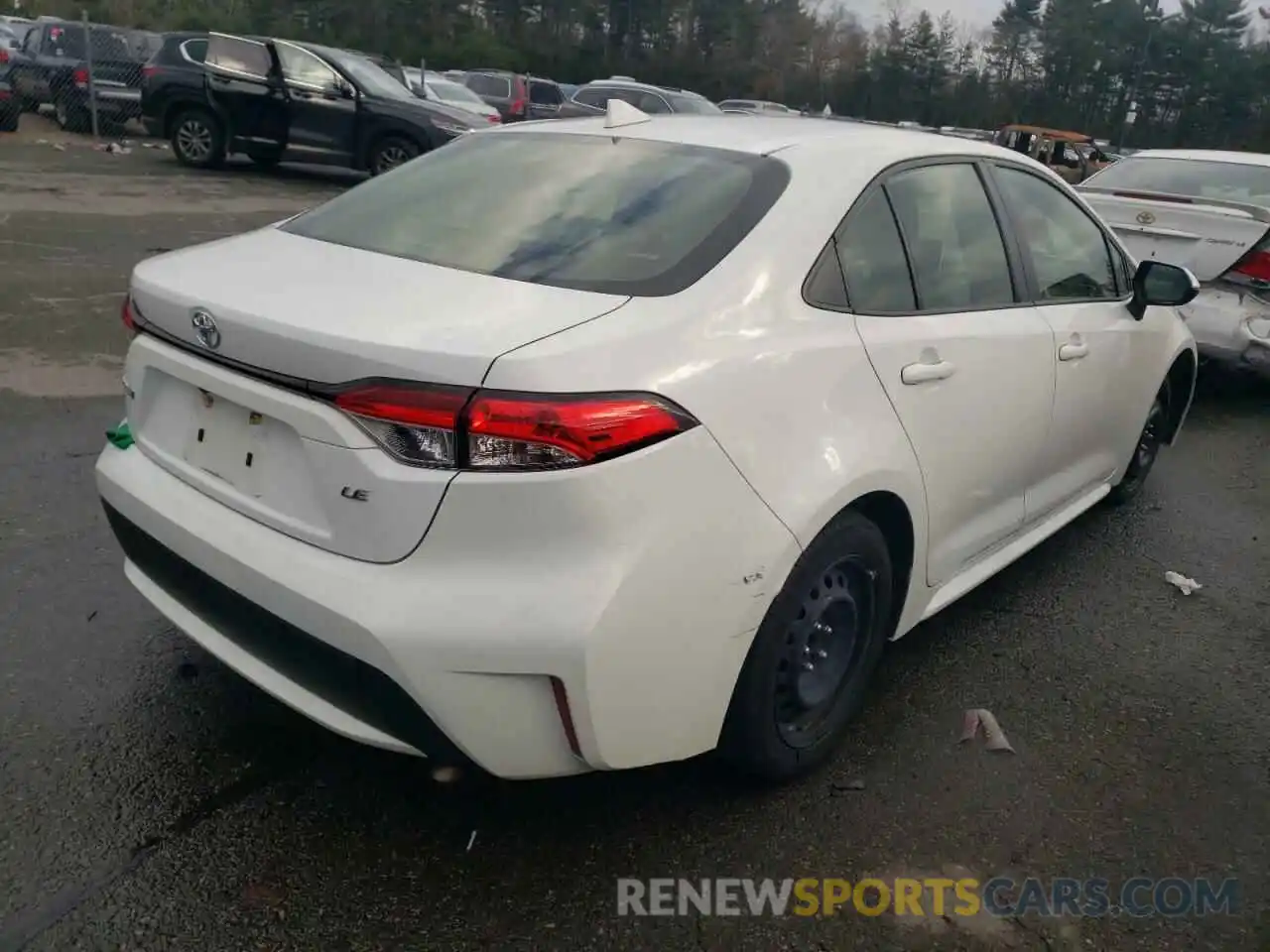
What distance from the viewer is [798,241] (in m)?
2.50

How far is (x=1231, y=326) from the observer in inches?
250

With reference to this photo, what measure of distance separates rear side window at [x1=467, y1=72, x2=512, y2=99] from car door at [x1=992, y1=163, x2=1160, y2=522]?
64.2 ft

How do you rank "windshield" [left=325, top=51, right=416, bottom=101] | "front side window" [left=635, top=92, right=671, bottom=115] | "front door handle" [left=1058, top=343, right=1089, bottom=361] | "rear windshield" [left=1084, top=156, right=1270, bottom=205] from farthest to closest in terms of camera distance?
"front side window" [left=635, top=92, right=671, bottom=115], "windshield" [left=325, top=51, right=416, bottom=101], "rear windshield" [left=1084, top=156, right=1270, bottom=205], "front door handle" [left=1058, top=343, right=1089, bottom=361]

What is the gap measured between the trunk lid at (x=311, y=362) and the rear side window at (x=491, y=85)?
20705 mm

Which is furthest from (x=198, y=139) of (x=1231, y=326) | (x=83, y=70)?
(x=1231, y=326)

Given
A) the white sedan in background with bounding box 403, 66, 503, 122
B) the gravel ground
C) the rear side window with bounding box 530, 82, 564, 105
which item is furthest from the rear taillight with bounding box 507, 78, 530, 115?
the gravel ground

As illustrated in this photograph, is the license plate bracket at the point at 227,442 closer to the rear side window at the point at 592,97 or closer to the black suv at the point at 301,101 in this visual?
the black suv at the point at 301,101

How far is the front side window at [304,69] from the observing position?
1339 centimetres

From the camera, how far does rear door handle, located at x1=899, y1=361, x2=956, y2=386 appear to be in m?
2.68

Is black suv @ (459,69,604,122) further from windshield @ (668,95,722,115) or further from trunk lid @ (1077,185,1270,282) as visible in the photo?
trunk lid @ (1077,185,1270,282)

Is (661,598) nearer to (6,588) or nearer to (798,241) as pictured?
(798,241)

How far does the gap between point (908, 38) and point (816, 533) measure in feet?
195

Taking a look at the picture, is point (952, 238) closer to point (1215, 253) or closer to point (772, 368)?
point (772, 368)

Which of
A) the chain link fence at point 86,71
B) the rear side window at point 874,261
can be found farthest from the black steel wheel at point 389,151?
the rear side window at point 874,261
